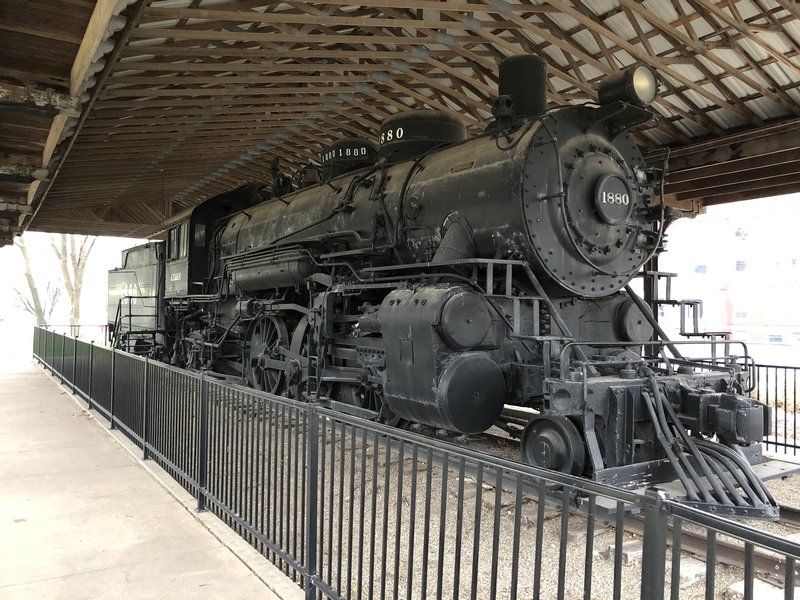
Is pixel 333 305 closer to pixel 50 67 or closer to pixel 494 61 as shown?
pixel 50 67

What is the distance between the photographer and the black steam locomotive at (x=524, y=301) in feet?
15.0

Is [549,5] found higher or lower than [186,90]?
higher

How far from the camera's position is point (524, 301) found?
5.68 meters

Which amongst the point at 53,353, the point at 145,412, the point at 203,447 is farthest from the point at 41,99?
the point at 53,353

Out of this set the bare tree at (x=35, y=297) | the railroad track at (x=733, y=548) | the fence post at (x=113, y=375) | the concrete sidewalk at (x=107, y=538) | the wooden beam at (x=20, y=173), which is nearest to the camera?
the concrete sidewalk at (x=107, y=538)

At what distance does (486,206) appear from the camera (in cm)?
570

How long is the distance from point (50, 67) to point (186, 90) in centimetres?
486

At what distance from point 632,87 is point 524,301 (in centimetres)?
213

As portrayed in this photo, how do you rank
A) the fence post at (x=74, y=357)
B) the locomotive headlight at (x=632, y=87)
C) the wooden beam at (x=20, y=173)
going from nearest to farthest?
the locomotive headlight at (x=632, y=87), the wooden beam at (x=20, y=173), the fence post at (x=74, y=357)

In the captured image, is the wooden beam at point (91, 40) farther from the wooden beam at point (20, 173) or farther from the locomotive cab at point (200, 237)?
the locomotive cab at point (200, 237)

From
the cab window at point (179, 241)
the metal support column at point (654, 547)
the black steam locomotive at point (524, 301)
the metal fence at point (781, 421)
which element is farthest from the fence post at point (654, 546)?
the cab window at point (179, 241)

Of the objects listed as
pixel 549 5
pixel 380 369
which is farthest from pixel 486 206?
pixel 549 5

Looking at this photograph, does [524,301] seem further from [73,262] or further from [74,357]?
[73,262]

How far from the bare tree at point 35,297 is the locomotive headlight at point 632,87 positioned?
20324 millimetres
